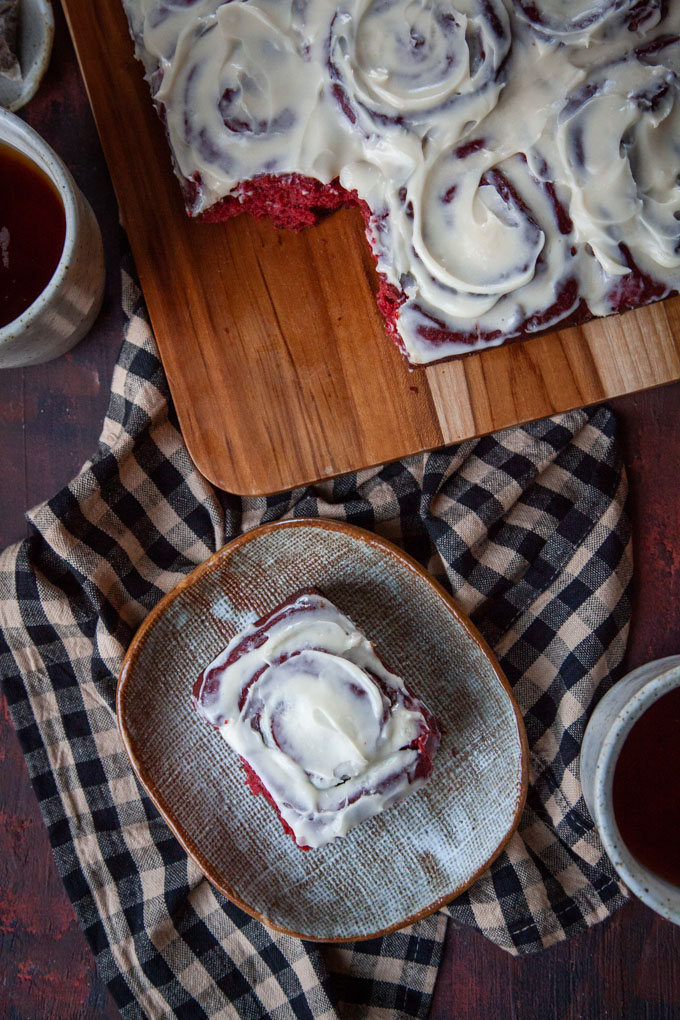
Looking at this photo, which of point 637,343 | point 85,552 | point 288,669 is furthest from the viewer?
point 85,552

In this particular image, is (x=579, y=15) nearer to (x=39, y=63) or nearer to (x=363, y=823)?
(x=39, y=63)

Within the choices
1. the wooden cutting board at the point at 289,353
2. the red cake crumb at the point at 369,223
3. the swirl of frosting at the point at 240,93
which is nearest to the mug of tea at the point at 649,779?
the wooden cutting board at the point at 289,353

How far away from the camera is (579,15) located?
69.0 inches

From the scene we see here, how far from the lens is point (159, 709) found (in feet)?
6.66

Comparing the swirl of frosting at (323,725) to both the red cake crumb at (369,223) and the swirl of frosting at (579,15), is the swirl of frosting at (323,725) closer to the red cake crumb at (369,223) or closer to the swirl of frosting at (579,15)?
the red cake crumb at (369,223)

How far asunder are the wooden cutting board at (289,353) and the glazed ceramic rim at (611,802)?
2.31 feet

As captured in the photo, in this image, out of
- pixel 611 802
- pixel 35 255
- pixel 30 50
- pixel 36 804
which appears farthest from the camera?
pixel 36 804

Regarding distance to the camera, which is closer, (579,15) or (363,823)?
(579,15)

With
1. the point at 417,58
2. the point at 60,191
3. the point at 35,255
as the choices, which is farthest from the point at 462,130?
the point at 35,255

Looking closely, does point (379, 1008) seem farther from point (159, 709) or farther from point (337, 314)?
point (337, 314)

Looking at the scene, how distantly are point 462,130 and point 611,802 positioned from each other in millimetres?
1536

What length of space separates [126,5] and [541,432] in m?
1.46

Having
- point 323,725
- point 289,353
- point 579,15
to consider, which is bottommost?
point 323,725

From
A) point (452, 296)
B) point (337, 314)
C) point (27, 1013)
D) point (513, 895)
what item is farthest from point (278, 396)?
point (27, 1013)
